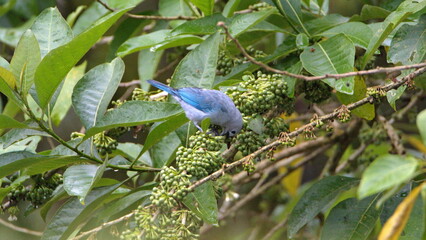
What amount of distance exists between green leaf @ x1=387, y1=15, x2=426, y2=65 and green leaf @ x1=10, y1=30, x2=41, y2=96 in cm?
179

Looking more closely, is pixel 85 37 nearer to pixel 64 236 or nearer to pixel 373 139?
pixel 64 236

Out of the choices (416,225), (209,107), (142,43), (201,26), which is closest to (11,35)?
(142,43)

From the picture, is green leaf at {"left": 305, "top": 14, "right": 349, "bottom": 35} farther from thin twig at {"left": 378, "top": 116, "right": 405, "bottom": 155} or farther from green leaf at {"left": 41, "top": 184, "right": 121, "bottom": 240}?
green leaf at {"left": 41, "top": 184, "right": 121, "bottom": 240}

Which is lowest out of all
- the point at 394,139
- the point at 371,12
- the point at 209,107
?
the point at 394,139

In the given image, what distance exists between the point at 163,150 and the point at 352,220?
1119mm

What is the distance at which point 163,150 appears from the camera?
3266 millimetres

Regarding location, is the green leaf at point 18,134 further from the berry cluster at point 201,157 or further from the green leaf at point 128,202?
the berry cluster at point 201,157

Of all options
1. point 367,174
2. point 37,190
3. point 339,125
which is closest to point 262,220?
point 339,125

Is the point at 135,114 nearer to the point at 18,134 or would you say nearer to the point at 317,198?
the point at 18,134

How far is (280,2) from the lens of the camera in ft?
10.6

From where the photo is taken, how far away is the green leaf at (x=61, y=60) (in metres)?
2.59

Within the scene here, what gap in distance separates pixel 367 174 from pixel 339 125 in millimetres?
3149

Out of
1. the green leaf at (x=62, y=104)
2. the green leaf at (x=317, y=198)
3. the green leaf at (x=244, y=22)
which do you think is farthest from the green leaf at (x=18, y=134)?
the green leaf at (x=317, y=198)

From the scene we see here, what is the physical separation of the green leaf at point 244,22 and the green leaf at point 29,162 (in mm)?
1049
